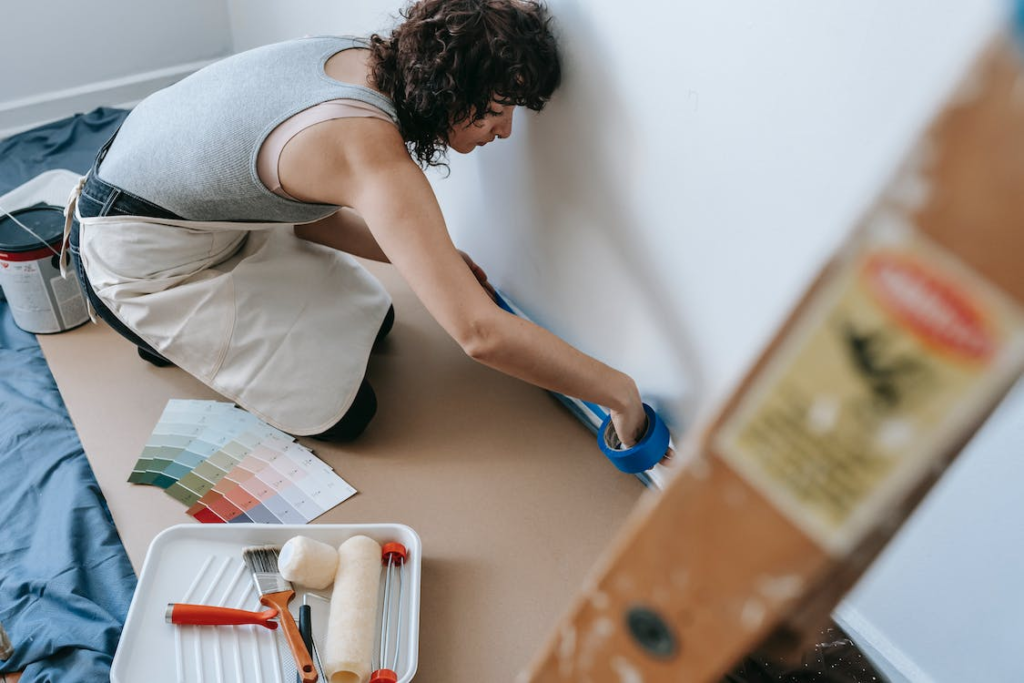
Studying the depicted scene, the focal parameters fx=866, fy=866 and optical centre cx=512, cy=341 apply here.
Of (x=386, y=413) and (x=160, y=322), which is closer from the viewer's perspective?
(x=160, y=322)

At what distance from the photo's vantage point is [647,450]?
1.72 meters

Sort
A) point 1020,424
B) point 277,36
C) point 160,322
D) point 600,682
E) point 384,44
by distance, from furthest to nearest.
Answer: point 277,36
point 160,322
point 384,44
point 1020,424
point 600,682

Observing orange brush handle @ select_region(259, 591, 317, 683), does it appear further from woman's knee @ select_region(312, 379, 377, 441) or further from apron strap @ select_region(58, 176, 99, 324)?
apron strap @ select_region(58, 176, 99, 324)

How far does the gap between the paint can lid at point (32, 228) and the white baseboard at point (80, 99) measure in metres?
1.00

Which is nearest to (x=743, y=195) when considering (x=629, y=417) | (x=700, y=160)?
(x=700, y=160)

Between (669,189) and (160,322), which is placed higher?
(669,189)

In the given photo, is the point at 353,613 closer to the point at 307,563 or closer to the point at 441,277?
the point at 307,563

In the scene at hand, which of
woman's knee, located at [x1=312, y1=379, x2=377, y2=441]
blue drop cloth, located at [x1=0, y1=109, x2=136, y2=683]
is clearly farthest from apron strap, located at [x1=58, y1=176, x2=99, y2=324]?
woman's knee, located at [x1=312, y1=379, x2=377, y2=441]

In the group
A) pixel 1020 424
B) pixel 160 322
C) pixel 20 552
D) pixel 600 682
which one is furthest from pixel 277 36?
pixel 600 682

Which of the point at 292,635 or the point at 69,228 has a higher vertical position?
the point at 69,228

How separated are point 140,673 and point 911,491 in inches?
59.3

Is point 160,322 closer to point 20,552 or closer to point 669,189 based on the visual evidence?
point 20,552

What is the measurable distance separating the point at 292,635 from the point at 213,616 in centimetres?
15

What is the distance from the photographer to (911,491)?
0.97ft
